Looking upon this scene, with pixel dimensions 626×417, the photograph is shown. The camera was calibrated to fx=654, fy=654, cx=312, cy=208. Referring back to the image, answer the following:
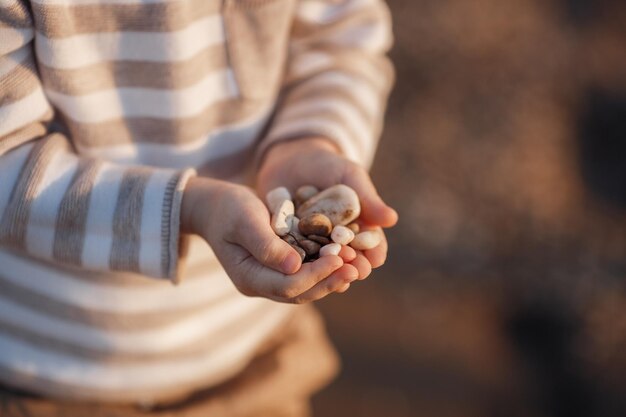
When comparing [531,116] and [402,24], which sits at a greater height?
[402,24]

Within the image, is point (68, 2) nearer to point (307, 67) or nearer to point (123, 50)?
point (123, 50)

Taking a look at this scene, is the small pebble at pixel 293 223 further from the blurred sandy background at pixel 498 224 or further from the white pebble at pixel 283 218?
→ the blurred sandy background at pixel 498 224

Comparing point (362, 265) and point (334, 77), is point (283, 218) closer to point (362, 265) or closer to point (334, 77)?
point (362, 265)

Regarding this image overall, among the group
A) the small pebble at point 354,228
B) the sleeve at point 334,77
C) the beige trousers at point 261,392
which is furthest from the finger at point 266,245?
the beige trousers at point 261,392

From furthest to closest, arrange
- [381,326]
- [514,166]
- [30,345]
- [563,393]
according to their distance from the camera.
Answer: [514,166]
[381,326]
[563,393]
[30,345]

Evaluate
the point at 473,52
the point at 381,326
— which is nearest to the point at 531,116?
the point at 473,52

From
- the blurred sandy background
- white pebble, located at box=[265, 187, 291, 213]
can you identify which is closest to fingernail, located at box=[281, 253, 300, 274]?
white pebble, located at box=[265, 187, 291, 213]

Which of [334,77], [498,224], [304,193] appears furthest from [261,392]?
[498,224]

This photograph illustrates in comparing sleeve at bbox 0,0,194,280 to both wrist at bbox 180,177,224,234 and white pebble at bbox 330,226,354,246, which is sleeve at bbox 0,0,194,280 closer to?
wrist at bbox 180,177,224,234

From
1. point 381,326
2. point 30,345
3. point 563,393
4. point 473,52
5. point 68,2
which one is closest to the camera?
point 68,2
